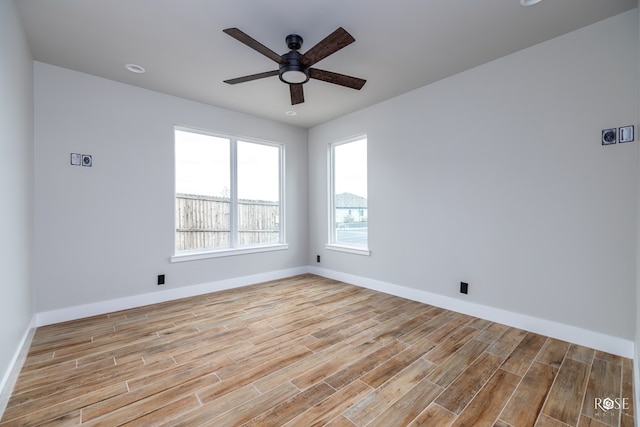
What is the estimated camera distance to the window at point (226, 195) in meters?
4.03

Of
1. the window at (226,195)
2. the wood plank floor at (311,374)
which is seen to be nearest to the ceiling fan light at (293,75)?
the window at (226,195)

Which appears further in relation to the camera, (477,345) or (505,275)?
(505,275)

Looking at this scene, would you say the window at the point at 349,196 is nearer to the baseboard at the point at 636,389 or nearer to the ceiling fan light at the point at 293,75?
the ceiling fan light at the point at 293,75

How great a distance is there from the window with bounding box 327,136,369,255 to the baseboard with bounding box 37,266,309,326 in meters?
1.21

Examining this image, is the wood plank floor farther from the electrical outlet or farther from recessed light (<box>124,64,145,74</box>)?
recessed light (<box>124,64,145,74</box>)

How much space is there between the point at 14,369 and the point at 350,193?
399 centimetres

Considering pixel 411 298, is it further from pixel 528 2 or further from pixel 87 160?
pixel 87 160

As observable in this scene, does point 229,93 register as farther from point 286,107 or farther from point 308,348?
point 308,348

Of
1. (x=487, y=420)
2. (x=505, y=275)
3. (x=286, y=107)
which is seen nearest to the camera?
(x=487, y=420)

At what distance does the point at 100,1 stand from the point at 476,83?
133 inches

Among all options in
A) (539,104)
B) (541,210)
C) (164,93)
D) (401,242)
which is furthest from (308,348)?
(164,93)

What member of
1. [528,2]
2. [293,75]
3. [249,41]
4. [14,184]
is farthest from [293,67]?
[14,184]

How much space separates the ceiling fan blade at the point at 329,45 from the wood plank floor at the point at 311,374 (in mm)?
2359

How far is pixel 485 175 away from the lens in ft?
10.1
